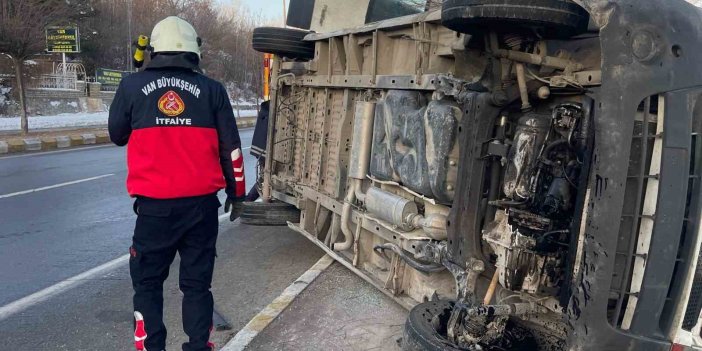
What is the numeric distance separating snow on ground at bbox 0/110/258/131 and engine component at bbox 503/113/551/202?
22486mm

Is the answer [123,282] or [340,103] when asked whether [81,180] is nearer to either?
[123,282]

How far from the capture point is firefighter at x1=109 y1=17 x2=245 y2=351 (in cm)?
346

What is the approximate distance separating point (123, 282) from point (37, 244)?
71.7 inches

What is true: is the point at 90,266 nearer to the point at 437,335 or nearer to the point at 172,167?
the point at 172,167

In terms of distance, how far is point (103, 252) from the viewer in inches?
247

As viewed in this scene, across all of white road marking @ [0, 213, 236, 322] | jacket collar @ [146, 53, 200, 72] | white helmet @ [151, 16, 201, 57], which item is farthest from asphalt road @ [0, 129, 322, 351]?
white helmet @ [151, 16, 201, 57]

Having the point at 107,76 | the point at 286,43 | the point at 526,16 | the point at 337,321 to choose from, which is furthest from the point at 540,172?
the point at 107,76

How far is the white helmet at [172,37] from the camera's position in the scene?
3.53 m

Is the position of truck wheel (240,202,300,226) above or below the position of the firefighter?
below

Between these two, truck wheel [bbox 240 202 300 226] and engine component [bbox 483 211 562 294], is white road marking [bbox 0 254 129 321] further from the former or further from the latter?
engine component [bbox 483 211 562 294]

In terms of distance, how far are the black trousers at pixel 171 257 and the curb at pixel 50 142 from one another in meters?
14.0

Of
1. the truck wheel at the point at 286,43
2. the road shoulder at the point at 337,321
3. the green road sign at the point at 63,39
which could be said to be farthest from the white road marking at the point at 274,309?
the green road sign at the point at 63,39

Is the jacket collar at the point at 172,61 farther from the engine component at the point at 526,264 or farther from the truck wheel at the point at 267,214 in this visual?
the truck wheel at the point at 267,214

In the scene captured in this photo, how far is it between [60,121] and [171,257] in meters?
24.4
